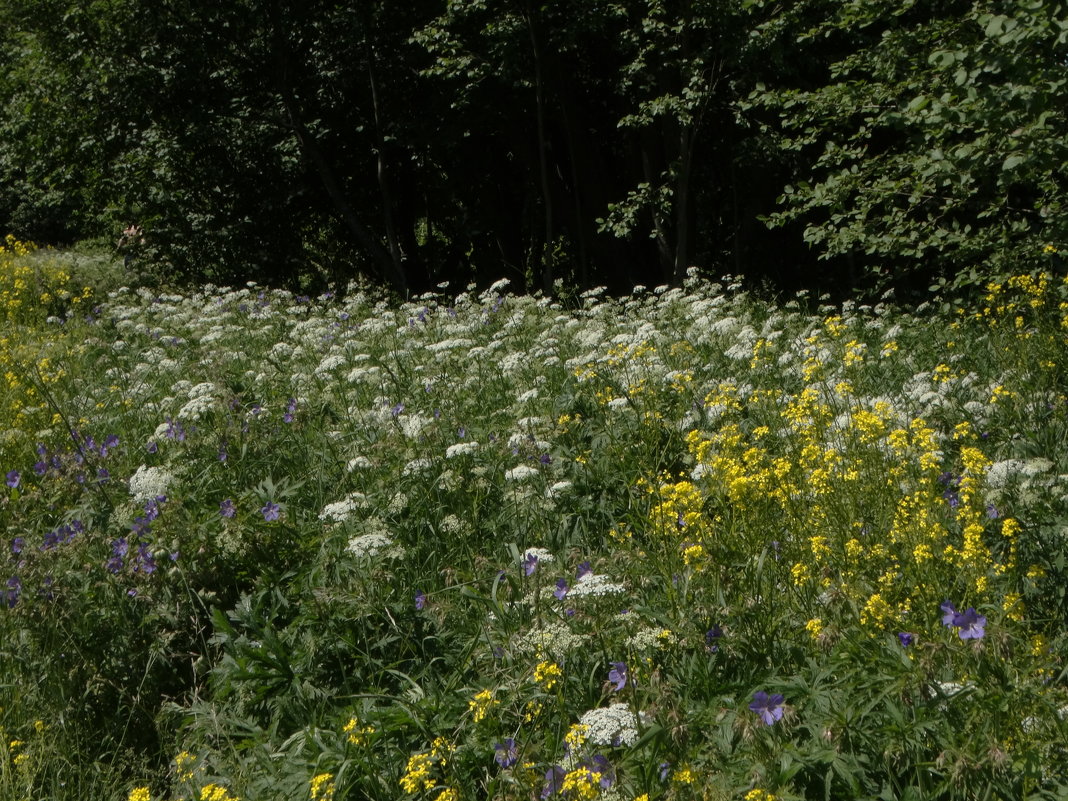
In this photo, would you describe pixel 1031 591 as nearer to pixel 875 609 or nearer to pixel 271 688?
pixel 875 609

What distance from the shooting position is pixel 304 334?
7633 mm

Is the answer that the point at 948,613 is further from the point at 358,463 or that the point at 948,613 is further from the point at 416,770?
the point at 358,463

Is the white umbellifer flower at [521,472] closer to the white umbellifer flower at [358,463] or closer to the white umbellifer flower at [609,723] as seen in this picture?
the white umbellifer flower at [358,463]

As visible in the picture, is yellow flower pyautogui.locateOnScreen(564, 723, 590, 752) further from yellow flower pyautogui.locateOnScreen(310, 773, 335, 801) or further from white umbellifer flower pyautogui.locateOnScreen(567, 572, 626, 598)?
yellow flower pyautogui.locateOnScreen(310, 773, 335, 801)

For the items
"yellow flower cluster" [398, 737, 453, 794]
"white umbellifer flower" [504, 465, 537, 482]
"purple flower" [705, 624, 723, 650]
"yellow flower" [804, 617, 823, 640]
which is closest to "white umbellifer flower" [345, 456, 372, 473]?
"white umbellifer flower" [504, 465, 537, 482]

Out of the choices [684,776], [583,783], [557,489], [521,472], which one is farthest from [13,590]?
[684,776]

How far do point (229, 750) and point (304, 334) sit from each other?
182 inches

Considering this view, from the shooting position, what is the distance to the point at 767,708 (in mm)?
2436

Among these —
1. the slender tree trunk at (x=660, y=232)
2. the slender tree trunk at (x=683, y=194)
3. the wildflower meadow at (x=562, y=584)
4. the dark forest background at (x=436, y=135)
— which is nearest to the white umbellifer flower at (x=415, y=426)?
the wildflower meadow at (x=562, y=584)

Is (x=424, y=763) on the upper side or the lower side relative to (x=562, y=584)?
lower

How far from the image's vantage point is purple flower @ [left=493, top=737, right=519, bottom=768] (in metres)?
2.66

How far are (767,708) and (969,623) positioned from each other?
20.1 inches

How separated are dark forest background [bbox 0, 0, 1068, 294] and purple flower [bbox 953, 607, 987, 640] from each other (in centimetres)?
910

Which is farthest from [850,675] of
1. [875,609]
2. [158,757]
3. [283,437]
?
[283,437]
